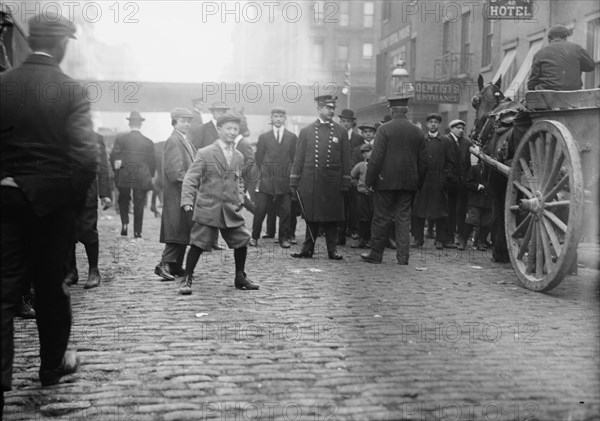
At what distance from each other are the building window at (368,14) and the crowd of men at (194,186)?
178 feet

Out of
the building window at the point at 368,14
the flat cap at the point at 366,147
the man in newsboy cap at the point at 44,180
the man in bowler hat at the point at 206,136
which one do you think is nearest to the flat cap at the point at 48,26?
the man in newsboy cap at the point at 44,180

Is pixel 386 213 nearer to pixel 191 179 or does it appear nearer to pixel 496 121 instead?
pixel 496 121

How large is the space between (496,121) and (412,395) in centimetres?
688

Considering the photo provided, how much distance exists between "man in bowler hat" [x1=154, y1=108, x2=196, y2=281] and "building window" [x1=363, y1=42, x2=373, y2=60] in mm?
62742

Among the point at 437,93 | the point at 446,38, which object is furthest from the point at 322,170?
the point at 446,38

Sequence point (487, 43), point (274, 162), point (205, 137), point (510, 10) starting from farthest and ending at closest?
point (487, 43), point (510, 10), point (274, 162), point (205, 137)

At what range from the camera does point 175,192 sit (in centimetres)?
904

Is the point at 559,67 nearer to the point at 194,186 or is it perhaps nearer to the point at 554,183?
the point at 554,183

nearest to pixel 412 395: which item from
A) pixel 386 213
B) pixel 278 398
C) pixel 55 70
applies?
pixel 278 398

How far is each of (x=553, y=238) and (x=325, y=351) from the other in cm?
308

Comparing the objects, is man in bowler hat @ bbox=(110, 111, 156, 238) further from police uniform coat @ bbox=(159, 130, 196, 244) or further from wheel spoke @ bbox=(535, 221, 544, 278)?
wheel spoke @ bbox=(535, 221, 544, 278)

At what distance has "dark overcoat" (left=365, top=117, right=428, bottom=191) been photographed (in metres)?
10.5

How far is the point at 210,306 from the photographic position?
7215 mm

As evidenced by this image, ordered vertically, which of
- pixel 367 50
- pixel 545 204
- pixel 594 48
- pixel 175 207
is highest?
pixel 367 50
